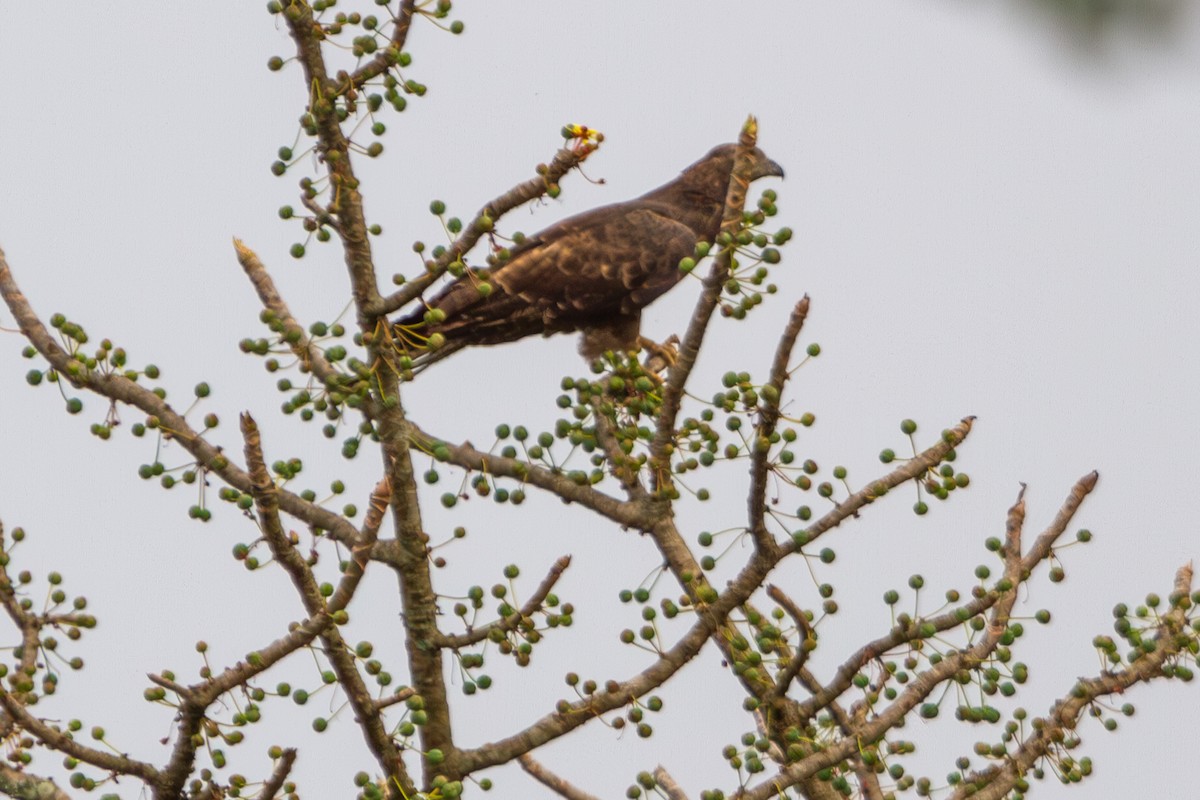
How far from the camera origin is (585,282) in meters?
6.98

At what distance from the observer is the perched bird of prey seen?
659 cm

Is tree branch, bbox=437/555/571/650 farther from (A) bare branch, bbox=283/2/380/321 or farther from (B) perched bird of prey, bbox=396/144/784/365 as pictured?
(B) perched bird of prey, bbox=396/144/784/365


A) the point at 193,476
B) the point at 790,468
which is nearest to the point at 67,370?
the point at 193,476

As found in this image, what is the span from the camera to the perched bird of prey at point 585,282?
21.6ft

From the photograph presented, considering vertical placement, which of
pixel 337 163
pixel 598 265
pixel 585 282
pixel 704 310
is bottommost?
pixel 704 310

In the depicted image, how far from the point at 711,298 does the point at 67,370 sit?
195 cm

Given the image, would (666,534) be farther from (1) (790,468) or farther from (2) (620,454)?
(1) (790,468)

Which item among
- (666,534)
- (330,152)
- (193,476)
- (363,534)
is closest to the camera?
(363,534)

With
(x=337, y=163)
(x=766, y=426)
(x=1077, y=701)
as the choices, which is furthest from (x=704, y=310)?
(x=1077, y=701)

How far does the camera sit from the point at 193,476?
3916mm

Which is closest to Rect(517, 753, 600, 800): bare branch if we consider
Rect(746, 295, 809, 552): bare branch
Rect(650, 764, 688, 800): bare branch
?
Rect(650, 764, 688, 800): bare branch

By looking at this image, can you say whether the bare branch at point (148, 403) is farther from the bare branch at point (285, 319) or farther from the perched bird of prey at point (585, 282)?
the perched bird of prey at point (585, 282)

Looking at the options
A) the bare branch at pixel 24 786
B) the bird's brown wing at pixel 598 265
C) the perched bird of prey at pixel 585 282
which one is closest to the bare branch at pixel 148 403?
the bare branch at pixel 24 786

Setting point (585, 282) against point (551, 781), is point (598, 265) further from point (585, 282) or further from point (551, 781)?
point (551, 781)
